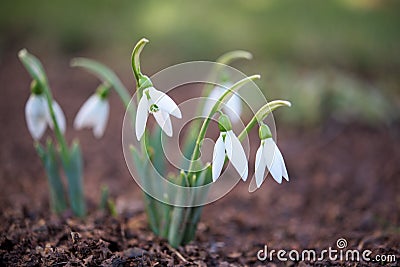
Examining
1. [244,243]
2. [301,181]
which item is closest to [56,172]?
[244,243]

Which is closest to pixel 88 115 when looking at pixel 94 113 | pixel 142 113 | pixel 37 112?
pixel 94 113

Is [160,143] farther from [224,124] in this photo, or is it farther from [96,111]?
[224,124]

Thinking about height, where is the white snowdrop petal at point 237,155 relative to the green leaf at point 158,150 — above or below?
below

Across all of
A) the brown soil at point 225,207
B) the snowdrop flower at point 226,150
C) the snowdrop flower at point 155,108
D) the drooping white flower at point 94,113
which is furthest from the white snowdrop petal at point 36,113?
the snowdrop flower at point 226,150

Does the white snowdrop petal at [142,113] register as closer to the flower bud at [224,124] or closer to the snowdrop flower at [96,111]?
the flower bud at [224,124]

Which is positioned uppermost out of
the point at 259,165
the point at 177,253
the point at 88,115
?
the point at 88,115

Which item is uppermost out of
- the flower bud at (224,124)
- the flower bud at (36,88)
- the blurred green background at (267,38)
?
the blurred green background at (267,38)

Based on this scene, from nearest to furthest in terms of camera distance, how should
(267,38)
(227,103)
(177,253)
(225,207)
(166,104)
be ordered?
(166,104), (177,253), (227,103), (225,207), (267,38)
